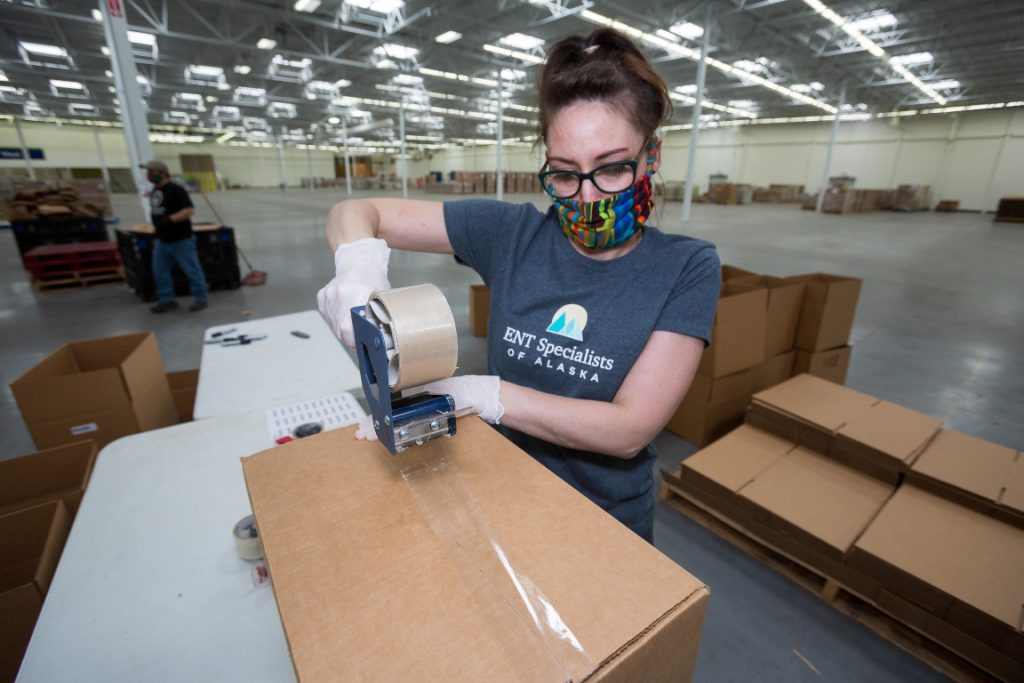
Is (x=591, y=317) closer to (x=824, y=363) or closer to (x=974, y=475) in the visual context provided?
(x=974, y=475)

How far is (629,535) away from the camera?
526 mm

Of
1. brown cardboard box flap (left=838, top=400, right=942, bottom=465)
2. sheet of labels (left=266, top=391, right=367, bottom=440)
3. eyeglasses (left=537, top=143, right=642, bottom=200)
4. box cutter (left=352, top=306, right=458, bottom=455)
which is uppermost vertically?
eyeglasses (left=537, top=143, right=642, bottom=200)

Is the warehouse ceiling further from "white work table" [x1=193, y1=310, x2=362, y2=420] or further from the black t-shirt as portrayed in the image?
"white work table" [x1=193, y1=310, x2=362, y2=420]

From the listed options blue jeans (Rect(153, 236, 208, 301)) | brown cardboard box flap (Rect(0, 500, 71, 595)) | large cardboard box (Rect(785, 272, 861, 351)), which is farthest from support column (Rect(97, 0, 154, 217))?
large cardboard box (Rect(785, 272, 861, 351))

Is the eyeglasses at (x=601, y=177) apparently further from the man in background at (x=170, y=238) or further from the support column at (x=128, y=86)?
the support column at (x=128, y=86)

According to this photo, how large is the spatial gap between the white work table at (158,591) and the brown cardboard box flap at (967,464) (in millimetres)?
2093

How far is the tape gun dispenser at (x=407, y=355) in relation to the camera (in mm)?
517

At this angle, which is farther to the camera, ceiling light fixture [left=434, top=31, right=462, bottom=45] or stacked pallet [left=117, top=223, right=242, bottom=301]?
ceiling light fixture [left=434, top=31, right=462, bottom=45]

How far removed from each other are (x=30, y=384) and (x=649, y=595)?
2.16 m

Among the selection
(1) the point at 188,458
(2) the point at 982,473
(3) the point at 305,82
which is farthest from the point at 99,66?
(2) the point at 982,473

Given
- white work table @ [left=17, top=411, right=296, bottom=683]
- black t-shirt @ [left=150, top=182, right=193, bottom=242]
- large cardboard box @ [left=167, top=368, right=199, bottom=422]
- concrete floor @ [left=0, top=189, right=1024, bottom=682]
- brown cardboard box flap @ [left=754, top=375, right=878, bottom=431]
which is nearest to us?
white work table @ [left=17, top=411, right=296, bottom=683]

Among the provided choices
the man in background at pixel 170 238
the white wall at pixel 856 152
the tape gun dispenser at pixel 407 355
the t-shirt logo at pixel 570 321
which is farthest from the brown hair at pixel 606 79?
the white wall at pixel 856 152

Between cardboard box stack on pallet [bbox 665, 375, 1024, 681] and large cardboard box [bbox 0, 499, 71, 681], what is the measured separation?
202 centimetres

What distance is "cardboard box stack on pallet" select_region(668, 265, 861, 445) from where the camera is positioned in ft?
7.48
